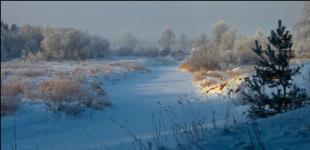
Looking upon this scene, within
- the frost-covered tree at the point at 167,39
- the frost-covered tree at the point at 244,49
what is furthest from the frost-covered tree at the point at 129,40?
the frost-covered tree at the point at 244,49

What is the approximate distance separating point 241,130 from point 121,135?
4.94 m

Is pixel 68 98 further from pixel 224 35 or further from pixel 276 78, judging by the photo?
pixel 224 35

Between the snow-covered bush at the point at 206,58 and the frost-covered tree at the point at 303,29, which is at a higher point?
the frost-covered tree at the point at 303,29

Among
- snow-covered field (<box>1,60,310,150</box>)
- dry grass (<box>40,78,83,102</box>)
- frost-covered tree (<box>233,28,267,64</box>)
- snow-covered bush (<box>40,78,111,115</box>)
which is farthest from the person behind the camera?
frost-covered tree (<box>233,28,267,64</box>)

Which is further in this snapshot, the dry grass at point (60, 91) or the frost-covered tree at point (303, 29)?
the frost-covered tree at point (303, 29)

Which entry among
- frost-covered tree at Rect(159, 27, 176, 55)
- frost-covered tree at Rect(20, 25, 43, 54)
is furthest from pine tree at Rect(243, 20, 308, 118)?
frost-covered tree at Rect(159, 27, 176, 55)

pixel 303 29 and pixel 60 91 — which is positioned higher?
pixel 303 29

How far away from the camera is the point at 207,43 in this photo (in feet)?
159

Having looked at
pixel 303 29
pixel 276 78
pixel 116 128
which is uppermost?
pixel 303 29

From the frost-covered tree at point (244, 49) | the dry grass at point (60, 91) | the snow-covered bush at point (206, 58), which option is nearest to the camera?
the dry grass at point (60, 91)

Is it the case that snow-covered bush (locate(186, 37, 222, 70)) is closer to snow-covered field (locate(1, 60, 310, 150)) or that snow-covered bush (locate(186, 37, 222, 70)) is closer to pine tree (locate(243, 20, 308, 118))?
snow-covered field (locate(1, 60, 310, 150))

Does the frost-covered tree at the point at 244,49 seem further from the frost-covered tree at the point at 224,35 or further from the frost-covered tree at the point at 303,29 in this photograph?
the frost-covered tree at the point at 303,29

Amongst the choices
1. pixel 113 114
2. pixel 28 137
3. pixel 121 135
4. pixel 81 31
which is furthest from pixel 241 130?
pixel 81 31

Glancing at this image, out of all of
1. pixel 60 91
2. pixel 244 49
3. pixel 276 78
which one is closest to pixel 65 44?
pixel 244 49
